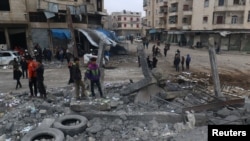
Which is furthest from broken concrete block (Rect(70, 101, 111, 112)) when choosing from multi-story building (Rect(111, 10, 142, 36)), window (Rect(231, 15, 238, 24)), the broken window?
multi-story building (Rect(111, 10, 142, 36))

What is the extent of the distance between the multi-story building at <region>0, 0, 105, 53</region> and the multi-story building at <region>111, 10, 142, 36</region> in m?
61.2

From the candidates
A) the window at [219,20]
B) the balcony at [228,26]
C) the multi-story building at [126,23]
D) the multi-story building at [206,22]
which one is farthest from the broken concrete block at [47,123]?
the multi-story building at [126,23]

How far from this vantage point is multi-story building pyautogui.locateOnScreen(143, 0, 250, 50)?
3338cm

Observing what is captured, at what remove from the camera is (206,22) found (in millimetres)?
37906

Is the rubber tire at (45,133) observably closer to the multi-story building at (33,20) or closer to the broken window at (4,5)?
the multi-story building at (33,20)

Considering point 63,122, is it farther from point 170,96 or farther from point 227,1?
point 227,1

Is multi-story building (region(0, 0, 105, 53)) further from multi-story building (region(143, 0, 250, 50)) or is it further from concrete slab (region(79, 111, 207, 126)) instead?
multi-story building (region(143, 0, 250, 50))

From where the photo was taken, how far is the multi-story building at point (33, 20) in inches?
837

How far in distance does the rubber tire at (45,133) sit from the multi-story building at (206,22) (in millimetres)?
32394

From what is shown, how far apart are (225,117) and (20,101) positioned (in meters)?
8.36

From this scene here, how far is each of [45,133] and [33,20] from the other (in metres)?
19.3

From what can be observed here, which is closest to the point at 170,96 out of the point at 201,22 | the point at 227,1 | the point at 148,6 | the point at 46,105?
the point at 46,105

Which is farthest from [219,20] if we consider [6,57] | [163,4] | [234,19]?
[6,57]

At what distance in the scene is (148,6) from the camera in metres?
65.7
